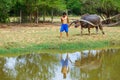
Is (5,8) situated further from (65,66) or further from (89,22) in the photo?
(65,66)

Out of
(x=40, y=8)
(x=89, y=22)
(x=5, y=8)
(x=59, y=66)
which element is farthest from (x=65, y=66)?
(x=40, y=8)

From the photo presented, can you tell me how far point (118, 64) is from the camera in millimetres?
12883

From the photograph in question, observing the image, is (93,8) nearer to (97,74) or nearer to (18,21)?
(18,21)

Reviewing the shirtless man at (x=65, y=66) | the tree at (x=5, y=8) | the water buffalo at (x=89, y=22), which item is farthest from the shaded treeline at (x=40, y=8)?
the shirtless man at (x=65, y=66)

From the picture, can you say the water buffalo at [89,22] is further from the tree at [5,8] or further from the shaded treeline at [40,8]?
the shaded treeline at [40,8]

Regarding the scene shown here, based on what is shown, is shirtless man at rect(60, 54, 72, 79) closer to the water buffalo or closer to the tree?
the water buffalo

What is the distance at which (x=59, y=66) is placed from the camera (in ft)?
40.9

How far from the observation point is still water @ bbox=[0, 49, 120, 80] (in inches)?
420

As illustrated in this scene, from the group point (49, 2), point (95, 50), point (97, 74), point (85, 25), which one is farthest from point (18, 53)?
point (49, 2)

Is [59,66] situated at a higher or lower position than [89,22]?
higher

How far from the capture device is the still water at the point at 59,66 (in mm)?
10656

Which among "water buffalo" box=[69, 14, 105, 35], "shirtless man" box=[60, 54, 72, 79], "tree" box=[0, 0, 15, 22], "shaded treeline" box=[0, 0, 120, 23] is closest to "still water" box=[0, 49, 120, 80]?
"shirtless man" box=[60, 54, 72, 79]

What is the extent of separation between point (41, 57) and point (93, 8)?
62.5ft

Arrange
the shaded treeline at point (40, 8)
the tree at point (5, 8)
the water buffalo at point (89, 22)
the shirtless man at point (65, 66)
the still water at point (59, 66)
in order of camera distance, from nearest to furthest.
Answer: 1. the still water at point (59, 66)
2. the shirtless man at point (65, 66)
3. the water buffalo at point (89, 22)
4. the tree at point (5, 8)
5. the shaded treeline at point (40, 8)
